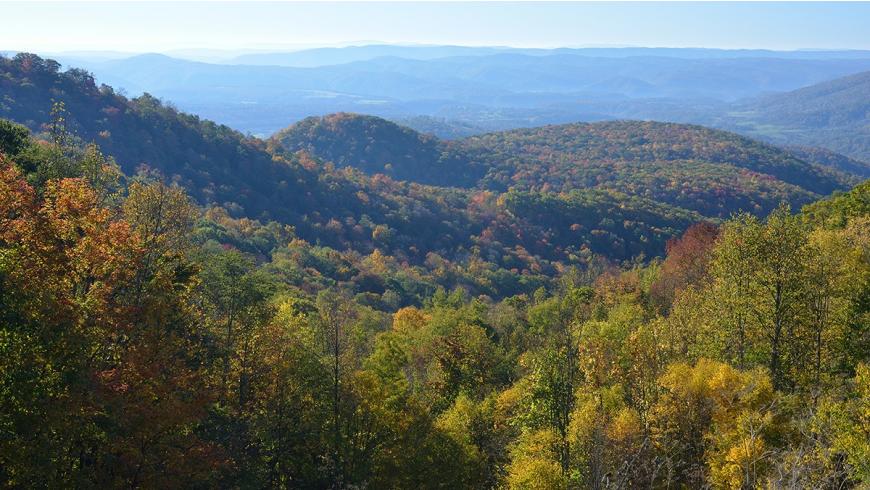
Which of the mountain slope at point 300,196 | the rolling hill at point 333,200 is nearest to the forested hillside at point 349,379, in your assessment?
the mountain slope at point 300,196

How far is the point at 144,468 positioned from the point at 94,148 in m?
18.2

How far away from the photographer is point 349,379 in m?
22.8

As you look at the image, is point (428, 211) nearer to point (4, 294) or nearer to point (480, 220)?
point (480, 220)

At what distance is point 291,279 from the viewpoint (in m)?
75.4

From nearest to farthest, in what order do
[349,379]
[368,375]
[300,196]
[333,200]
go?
[349,379] → [368,375] → [300,196] → [333,200]

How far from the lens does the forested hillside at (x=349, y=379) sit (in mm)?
14766

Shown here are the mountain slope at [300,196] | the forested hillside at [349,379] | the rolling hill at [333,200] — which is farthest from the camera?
the rolling hill at [333,200]

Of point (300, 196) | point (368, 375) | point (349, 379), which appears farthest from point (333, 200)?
point (349, 379)

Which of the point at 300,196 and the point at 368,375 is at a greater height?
the point at 368,375

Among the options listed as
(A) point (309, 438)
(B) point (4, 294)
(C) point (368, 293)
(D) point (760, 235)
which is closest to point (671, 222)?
(C) point (368, 293)

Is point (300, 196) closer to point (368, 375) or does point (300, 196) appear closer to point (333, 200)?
point (333, 200)

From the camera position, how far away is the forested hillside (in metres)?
14.8

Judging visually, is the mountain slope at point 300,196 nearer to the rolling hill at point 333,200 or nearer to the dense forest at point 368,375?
the rolling hill at point 333,200

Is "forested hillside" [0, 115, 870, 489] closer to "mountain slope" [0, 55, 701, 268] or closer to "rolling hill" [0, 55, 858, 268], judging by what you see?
"mountain slope" [0, 55, 701, 268]
